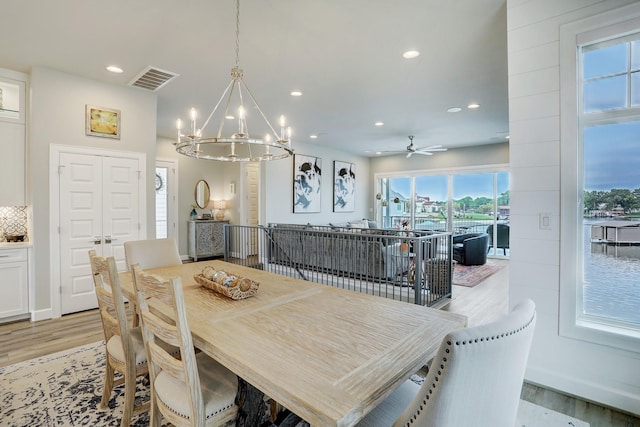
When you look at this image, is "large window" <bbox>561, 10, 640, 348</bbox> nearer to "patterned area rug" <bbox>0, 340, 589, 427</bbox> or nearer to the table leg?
"patterned area rug" <bbox>0, 340, 589, 427</bbox>

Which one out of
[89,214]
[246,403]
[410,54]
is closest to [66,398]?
[246,403]

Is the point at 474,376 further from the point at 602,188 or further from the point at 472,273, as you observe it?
the point at 472,273

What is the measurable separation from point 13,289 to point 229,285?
3307 millimetres

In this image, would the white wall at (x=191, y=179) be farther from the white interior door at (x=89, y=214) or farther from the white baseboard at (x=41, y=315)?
the white baseboard at (x=41, y=315)

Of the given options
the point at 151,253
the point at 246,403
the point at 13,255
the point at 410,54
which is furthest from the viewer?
the point at 13,255

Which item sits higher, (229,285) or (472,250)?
(229,285)

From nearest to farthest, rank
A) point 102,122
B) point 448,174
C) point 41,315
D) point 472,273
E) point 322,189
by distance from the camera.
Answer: point 41,315 < point 102,122 < point 472,273 < point 322,189 < point 448,174

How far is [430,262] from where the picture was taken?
412cm

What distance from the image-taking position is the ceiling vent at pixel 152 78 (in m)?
3.63

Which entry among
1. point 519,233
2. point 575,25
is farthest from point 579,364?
point 575,25

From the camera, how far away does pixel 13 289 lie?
353 cm

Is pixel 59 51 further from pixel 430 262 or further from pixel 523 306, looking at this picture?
pixel 430 262

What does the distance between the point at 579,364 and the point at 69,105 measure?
5.62 metres

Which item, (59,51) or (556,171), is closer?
(556,171)
